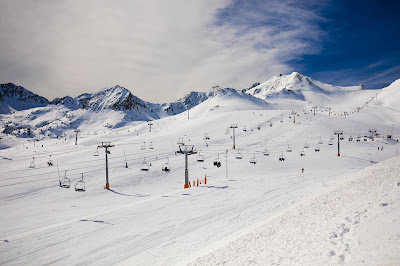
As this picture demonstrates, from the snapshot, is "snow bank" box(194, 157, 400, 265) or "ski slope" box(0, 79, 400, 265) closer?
"snow bank" box(194, 157, 400, 265)

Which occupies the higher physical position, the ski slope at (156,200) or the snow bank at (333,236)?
the snow bank at (333,236)

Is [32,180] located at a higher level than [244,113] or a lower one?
lower

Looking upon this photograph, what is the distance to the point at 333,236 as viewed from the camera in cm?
1037

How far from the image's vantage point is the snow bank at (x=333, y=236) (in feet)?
28.2

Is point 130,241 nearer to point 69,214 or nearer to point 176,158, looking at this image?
point 69,214

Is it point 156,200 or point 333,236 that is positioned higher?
point 333,236

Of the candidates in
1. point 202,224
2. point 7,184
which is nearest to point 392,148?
point 202,224

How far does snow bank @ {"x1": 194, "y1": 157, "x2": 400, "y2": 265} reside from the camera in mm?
8609

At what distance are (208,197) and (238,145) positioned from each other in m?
38.9

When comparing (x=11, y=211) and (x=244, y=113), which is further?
Result: (x=244, y=113)

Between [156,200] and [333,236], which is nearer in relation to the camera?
[333,236]

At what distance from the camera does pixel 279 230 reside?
12.8 m

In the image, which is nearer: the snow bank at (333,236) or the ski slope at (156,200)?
the snow bank at (333,236)

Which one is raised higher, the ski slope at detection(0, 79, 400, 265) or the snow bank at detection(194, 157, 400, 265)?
the snow bank at detection(194, 157, 400, 265)
